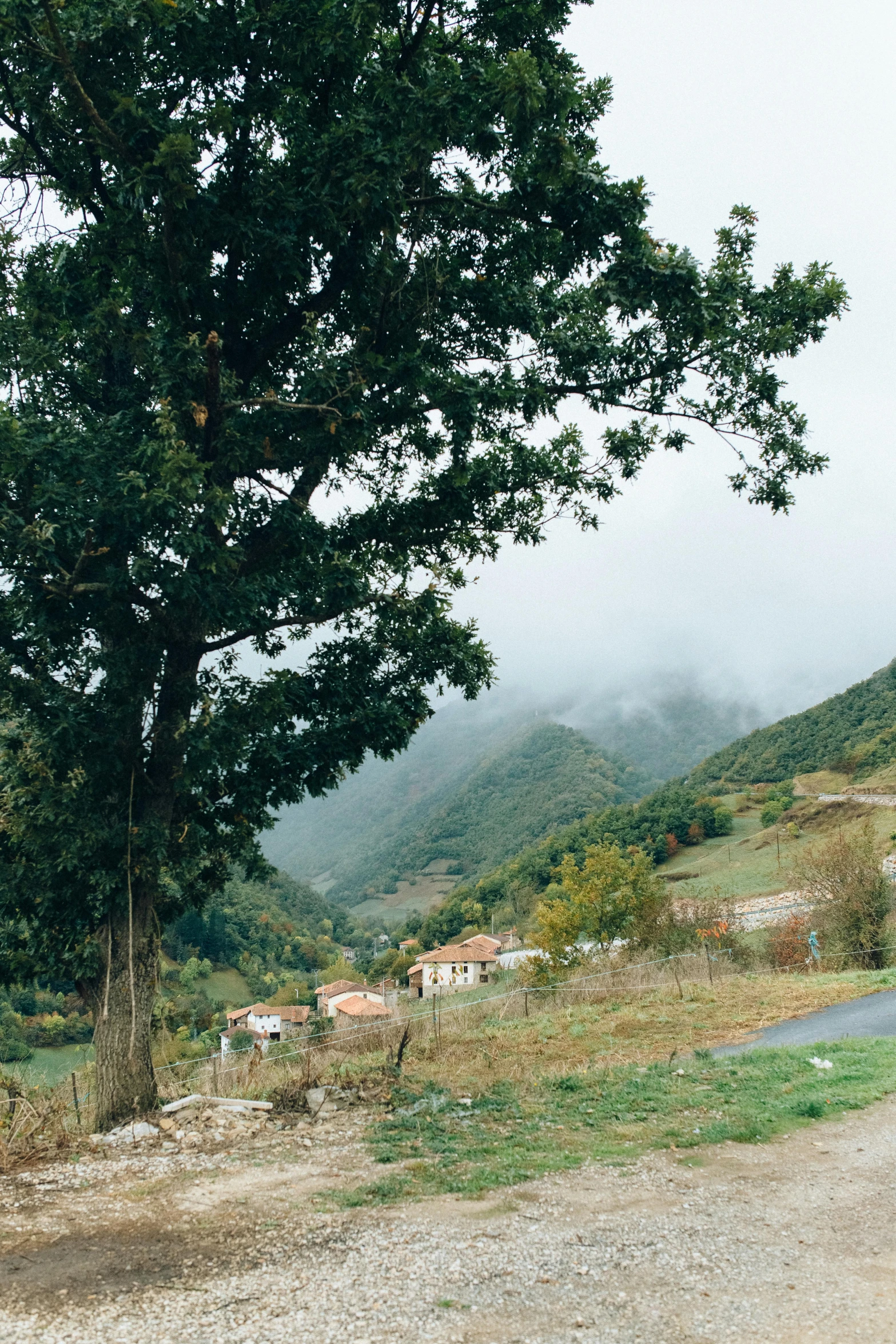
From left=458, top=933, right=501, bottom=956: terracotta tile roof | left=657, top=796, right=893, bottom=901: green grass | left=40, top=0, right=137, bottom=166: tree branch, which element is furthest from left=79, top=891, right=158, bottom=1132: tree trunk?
left=458, top=933, right=501, bottom=956: terracotta tile roof

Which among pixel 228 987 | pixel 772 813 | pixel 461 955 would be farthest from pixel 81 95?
pixel 228 987

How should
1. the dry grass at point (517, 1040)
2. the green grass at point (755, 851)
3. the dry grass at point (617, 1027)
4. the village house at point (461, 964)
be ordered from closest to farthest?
the dry grass at point (517, 1040) → the dry grass at point (617, 1027) → the green grass at point (755, 851) → the village house at point (461, 964)

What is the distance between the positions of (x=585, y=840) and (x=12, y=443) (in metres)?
75.3

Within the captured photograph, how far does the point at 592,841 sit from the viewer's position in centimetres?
7600

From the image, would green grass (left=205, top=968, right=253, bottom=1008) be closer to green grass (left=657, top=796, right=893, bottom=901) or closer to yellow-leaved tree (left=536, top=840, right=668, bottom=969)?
green grass (left=657, top=796, right=893, bottom=901)

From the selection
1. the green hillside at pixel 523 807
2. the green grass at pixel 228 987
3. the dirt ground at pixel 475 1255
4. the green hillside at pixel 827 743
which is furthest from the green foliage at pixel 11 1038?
the green hillside at pixel 523 807

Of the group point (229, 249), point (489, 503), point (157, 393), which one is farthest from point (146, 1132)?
point (229, 249)

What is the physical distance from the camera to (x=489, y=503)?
33.5ft

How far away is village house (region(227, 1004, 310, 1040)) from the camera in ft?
207

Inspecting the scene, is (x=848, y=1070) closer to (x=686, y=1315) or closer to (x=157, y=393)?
(x=686, y=1315)

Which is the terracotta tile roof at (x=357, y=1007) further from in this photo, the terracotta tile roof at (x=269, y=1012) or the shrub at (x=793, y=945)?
the shrub at (x=793, y=945)

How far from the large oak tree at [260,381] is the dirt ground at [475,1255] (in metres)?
2.97

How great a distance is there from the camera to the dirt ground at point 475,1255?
399 cm

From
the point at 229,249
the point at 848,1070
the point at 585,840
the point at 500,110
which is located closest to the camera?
the point at 500,110
